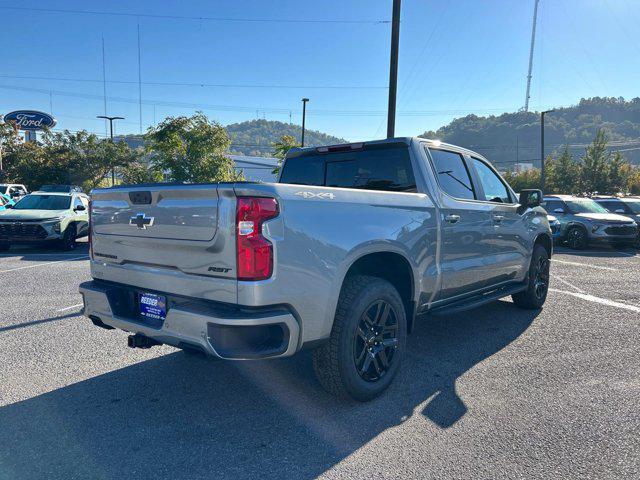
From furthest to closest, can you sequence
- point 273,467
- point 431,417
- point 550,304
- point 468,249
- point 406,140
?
point 550,304, point 468,249, point 406,140, point 431,417, point 273,467

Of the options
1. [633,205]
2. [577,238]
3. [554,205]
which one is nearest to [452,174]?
[577,238]

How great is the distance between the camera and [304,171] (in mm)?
4902

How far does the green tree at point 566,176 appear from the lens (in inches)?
1512

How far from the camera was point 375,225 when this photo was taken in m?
3.37

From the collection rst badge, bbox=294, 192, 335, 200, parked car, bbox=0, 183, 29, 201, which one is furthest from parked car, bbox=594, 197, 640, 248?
parked car, bbox=0, 183, 29, 201

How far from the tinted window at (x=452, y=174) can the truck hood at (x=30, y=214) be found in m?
10.9

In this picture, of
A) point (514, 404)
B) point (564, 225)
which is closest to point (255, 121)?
point (564, 225)

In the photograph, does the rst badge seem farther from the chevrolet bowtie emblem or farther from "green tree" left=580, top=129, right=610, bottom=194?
"green tree" left=580, top=129, right=610, bottom=194

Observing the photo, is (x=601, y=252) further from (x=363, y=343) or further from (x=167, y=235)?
(x=167, y=235)

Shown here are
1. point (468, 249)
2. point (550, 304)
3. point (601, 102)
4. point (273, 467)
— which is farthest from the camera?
point (601, 102)

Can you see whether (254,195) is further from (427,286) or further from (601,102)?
(601,102)

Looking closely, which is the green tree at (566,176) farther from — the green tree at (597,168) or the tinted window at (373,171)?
the tinted window at (373,171)

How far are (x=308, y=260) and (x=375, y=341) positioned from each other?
40.2 inches

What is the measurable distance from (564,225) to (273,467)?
47.4 ft
